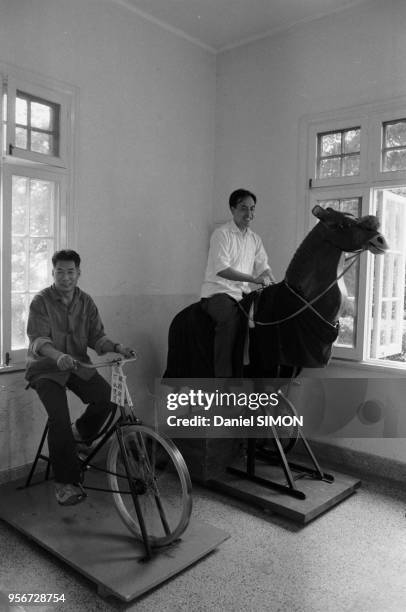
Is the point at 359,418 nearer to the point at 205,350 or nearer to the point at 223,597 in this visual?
the point at 205,350

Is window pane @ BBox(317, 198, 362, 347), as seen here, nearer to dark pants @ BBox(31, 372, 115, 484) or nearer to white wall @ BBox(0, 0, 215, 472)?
white wall @ BBox(0, 0, 215, 472)

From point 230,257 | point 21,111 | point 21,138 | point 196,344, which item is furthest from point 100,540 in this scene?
point 21,111

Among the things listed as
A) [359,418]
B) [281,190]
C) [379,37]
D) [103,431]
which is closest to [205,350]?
[103,431]

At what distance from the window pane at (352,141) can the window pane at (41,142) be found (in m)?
2.26

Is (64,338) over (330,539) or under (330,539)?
over

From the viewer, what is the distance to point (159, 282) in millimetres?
4551

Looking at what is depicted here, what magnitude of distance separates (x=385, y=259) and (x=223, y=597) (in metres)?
2.66

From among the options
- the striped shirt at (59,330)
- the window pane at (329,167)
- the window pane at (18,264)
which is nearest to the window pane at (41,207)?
the window pane at (18,264)

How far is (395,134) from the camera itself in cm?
385

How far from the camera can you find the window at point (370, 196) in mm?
3867

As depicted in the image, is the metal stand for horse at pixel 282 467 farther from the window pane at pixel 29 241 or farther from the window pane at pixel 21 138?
the window pane at pixel 21 138

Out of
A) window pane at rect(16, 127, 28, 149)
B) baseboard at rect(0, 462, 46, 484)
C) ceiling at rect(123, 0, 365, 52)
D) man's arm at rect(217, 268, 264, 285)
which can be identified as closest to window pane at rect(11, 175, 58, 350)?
window pane at rect(16, 127, 28, 149)

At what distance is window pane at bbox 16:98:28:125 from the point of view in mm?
3465

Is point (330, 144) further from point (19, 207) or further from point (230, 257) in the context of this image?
point (19, 207)
